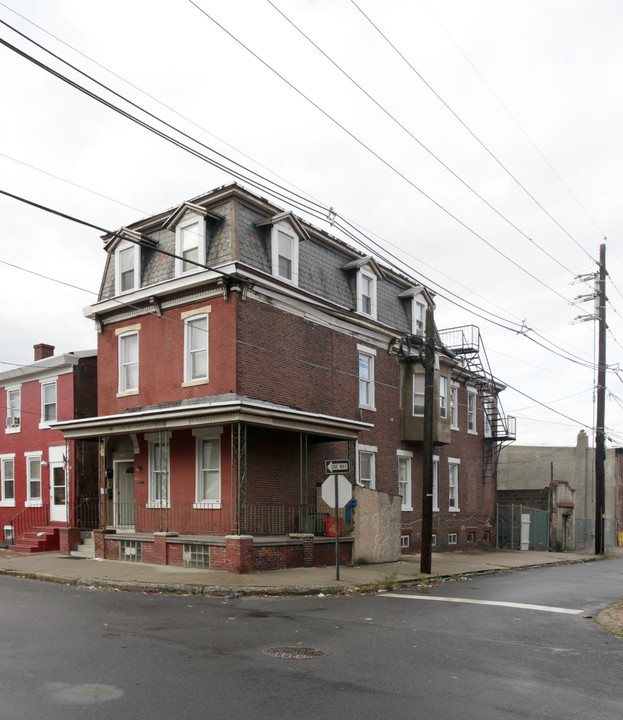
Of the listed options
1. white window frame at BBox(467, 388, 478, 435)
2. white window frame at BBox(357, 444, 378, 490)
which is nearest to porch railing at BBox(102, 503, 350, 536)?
white window frame at BBox(357, 444, 378, 490)

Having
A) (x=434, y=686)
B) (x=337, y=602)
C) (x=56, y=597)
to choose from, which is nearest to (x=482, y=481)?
(x=337, y=602)

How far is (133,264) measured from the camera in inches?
912

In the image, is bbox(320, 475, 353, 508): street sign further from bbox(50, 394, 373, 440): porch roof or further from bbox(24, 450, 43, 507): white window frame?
bbox(24, 450, 43, 507): white window frame

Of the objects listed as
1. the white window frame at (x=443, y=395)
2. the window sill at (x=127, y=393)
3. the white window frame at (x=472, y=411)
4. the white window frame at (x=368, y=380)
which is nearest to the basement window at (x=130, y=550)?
the window sill at (x=127, y=393)

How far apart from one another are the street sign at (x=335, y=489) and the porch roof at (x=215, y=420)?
2.25 metres

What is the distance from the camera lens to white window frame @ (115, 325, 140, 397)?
22691 mm

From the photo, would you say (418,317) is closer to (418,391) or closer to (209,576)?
(418,391)

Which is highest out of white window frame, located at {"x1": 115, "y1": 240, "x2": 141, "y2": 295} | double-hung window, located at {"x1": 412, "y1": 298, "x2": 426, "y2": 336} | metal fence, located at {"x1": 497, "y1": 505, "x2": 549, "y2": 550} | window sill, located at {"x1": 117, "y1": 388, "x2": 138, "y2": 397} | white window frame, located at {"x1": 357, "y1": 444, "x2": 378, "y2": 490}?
white window frame, located at {"x1": 115, "y1": 240, "x2": 141, "y2": 295}

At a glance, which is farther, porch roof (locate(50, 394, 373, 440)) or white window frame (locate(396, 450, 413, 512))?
white window frame (locate(396, 450, 413, 512))

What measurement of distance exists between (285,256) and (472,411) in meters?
15.5

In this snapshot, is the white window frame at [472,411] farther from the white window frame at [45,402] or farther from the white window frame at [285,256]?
the white window frame at [45,402]

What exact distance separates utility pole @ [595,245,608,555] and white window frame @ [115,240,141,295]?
20050mm

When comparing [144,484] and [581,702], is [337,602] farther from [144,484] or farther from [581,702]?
[144,484]

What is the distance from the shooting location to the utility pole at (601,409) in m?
31.2
